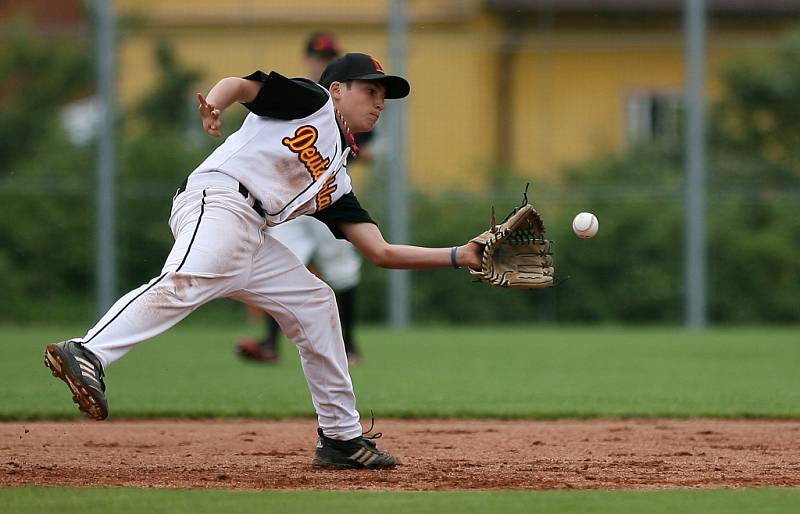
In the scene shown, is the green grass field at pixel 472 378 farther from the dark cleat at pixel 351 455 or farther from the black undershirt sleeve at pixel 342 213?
the black undershirt sleeve at pixel 342 213

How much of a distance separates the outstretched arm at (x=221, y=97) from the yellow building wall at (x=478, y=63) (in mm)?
10735

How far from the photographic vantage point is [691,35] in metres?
15.7

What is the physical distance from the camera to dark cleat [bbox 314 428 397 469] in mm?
5547

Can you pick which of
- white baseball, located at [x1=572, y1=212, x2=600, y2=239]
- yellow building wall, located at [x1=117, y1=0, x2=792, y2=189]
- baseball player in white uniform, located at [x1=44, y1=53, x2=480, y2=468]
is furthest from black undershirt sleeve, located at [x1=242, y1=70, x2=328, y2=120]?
yellow building wall, located at [x1=117, y1=0, x2=792, y2=189]

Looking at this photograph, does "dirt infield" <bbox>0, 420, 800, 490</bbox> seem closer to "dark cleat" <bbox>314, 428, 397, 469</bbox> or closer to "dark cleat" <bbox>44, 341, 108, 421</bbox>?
"dark cleat" <bbox>314, 428, 397, 469</bbox>

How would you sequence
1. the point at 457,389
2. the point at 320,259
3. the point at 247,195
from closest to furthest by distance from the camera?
the point at 247,195, the point at 457,389, the point at 320,259

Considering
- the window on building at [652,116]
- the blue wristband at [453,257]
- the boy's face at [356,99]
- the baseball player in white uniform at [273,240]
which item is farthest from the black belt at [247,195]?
the window on building at [652,116]

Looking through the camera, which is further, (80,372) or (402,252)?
(402,252)

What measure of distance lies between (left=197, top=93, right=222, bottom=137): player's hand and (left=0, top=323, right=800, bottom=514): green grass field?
1326 millimetres

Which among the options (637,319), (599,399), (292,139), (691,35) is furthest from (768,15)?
(292,139)

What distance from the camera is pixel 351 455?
5551 millimetres

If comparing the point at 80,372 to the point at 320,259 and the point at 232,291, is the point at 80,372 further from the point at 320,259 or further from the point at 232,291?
the point at 320,259

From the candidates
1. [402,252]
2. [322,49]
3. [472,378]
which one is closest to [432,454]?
[402,252]

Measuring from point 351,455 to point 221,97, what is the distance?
5.33 feet
